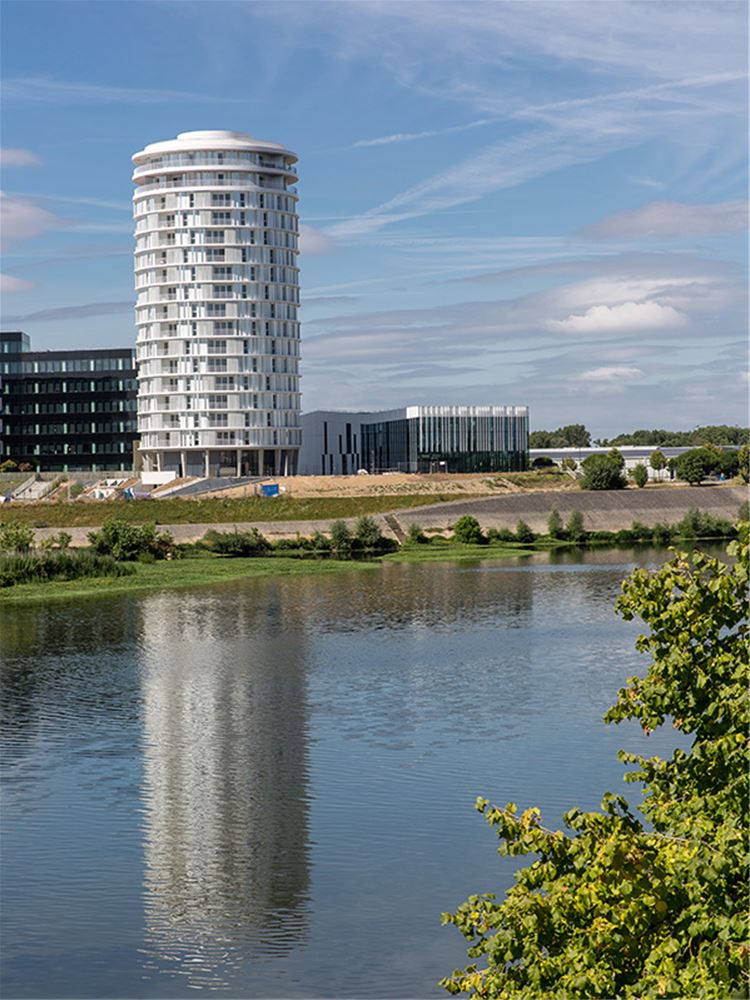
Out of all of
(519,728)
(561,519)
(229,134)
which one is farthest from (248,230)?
(519,728)

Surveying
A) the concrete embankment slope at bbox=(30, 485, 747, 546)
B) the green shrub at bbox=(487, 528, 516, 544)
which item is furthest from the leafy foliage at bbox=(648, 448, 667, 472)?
the green shrub at bbox=(487, 528, 516, 544)

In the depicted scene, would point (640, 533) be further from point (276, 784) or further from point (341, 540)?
point (276, 784)

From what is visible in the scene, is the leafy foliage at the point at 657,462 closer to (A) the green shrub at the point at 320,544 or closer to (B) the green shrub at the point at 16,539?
(A) the green shrub at the point at 320,544

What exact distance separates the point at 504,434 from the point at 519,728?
136801 millimetres

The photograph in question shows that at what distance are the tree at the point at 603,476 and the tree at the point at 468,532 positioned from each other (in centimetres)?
2515

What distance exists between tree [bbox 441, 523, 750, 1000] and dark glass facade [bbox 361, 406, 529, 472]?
15896 centimetres

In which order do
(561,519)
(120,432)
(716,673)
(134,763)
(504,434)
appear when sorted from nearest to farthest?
1. (716,673)
2. (134,763)
3. (561,519)
4. (504,434)
5. (120,432)

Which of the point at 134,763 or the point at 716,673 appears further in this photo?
the point at 134,763

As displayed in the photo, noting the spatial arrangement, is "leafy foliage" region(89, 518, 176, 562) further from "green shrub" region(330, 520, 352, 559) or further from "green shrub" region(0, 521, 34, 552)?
"green shrub" region(330, 520, 352, 559)

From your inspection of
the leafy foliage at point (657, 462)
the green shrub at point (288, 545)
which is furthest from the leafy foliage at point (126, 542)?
the leafy foliage at point (657, 462)

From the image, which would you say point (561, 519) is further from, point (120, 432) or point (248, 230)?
point (120, 432)

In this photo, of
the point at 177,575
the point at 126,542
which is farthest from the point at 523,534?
the point at 177,575

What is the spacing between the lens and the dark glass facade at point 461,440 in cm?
17825

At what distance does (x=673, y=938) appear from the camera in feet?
52.1
